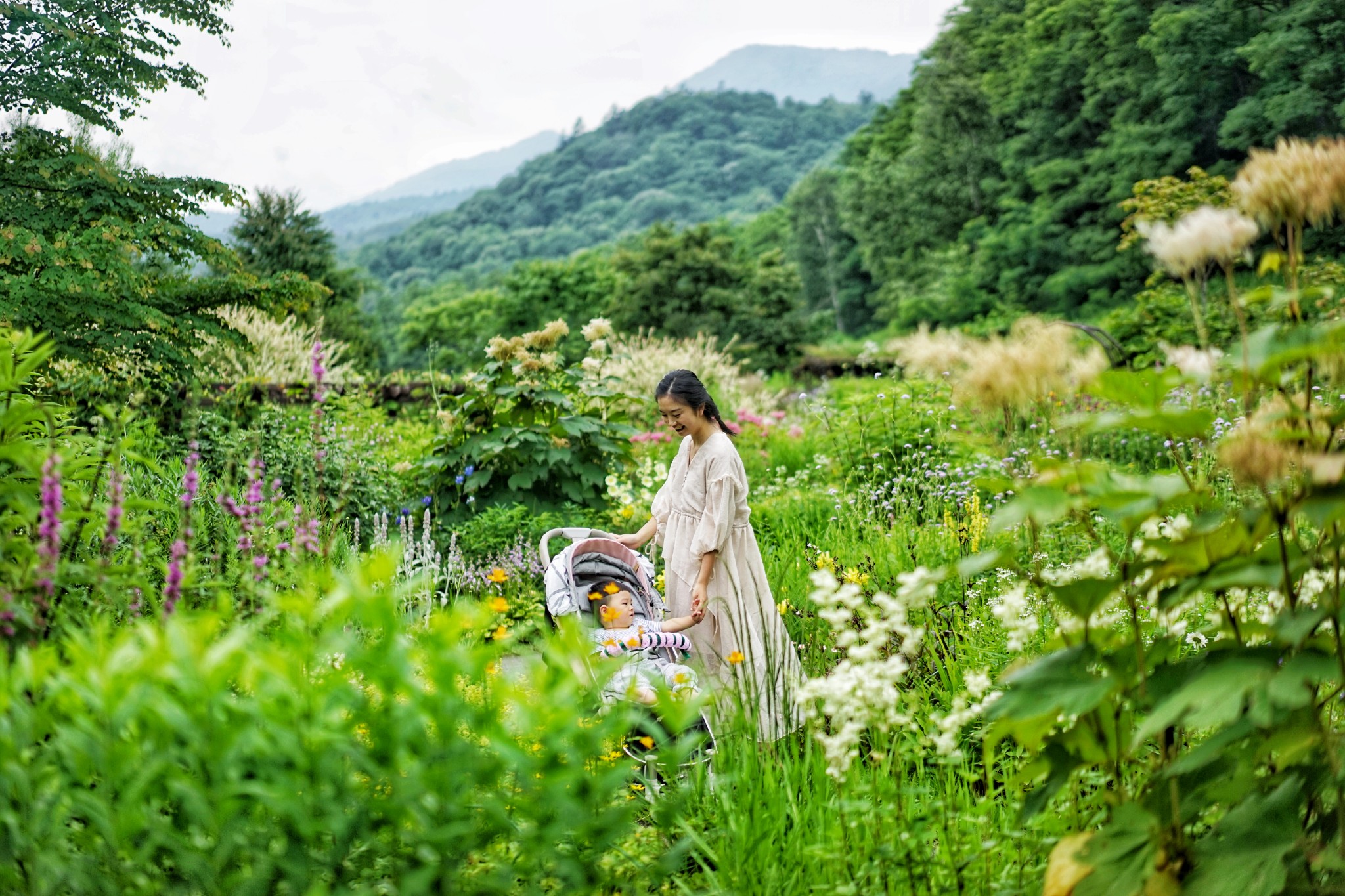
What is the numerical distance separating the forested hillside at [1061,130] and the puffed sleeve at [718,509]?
2177 centimetres

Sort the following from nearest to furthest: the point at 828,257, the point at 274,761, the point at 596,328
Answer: the point at 274,761, the point at 596,328, the point at 828,257

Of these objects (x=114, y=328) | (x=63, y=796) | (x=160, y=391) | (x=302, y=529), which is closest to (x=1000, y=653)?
(x=302, y=529)

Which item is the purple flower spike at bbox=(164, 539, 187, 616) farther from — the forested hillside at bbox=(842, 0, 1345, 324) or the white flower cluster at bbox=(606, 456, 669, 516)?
the forested hillside at bbox=(842, 0, 1345, 324)

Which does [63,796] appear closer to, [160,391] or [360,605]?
[360,605]

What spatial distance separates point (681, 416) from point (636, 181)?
8196 centimetres

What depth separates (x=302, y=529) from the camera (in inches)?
100

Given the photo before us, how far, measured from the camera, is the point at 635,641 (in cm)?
334

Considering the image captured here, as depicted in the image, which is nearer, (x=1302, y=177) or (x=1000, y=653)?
(x=1302, y=177)

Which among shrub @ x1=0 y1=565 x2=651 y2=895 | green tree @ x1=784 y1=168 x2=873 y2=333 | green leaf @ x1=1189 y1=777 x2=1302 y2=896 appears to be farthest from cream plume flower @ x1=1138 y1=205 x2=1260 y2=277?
green tree @ x1=784 y1=168 x2=873 y2=333

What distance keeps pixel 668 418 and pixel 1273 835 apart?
8.69ft

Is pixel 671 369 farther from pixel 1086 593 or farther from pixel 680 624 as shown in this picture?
pixel 1086 593

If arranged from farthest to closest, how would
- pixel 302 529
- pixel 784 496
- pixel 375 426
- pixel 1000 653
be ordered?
1. pixel 375 426
2. pixel 784 496
3. pixel 1000 653
4. pixel 302 529

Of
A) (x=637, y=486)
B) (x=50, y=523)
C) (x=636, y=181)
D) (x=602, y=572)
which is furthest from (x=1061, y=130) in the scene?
(x=636, y=181)

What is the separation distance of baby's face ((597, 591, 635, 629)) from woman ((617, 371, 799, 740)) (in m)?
0.25
